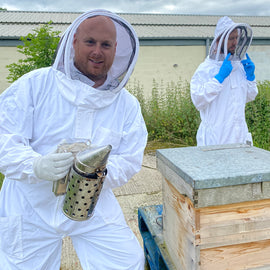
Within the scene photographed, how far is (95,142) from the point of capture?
1359 millimetres

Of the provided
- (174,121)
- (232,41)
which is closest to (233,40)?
(232,41)

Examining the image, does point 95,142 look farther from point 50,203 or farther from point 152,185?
point 152,185

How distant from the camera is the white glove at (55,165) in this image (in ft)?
3.60

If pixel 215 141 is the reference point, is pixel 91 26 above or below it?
above

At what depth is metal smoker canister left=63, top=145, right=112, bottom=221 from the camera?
1.01m

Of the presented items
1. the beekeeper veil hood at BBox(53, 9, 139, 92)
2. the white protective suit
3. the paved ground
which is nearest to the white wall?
the paved ground

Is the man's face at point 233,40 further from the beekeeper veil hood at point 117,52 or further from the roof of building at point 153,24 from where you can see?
the roof of building at point 153,24

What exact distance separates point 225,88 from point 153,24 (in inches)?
350

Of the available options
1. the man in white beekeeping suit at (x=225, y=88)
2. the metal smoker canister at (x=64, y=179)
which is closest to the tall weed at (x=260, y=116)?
the man in white beekeeping suit at (x=225, y=88)

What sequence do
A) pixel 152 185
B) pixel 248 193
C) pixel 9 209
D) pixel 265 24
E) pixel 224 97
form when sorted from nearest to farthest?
1. pixel 248 193
2. pixel 9 209
3. pixel 224 97
4. pixel 152 185
5. pixel 265 24

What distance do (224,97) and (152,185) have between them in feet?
4.58

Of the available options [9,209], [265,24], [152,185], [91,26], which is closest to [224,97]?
[152,185]

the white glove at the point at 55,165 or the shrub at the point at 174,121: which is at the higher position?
the white glove at the point at 55,165

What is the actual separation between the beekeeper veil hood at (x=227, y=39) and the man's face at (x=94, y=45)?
4.95ft
